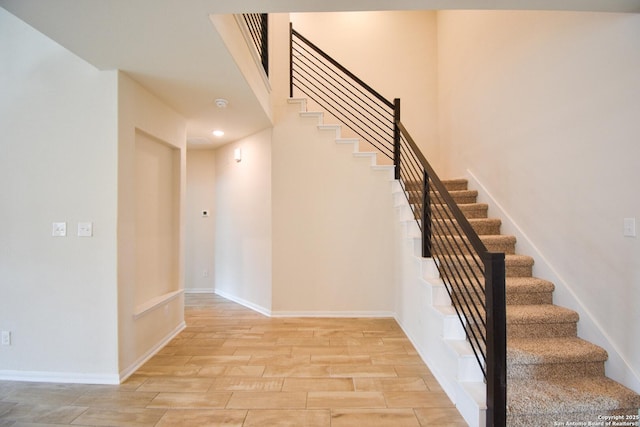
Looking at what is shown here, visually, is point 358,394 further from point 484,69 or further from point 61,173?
point 484,69

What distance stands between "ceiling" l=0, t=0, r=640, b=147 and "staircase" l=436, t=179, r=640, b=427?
6.77 ft

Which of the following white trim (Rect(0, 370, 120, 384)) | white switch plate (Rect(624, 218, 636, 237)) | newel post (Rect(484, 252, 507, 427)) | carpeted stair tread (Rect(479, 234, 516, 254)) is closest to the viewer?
newel post (Rect(484, 252, 507, 427))

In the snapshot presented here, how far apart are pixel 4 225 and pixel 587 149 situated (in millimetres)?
4624

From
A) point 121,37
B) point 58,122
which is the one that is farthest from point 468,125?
point 58,122

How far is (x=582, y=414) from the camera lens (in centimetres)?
184

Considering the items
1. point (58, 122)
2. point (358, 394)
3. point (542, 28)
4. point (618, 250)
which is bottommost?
point (358, 394)

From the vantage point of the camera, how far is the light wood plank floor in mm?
2053

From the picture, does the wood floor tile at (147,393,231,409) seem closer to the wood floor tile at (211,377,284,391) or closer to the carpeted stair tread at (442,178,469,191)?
the wood floor tile at (211,377,284,391)

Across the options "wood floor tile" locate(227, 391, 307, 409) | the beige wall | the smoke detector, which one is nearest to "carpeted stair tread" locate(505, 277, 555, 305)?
the beige wall

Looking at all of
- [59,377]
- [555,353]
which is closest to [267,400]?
[59,377]

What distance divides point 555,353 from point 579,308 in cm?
50

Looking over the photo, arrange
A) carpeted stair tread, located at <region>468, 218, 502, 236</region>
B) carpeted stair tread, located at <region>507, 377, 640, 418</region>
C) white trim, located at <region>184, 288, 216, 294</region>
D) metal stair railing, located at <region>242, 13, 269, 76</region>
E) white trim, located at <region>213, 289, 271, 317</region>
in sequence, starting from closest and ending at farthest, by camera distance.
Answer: carpeted stair tread, located at <region>507, 377, 640, 418</region>, carpeted stair tread, located at <region>468, 218, 502, 236</region>, metal stair railing, located at <region>242, 13, 269, 76</region>, white trim, located at <region>213, 289, 271, 317</region>, white trim, located at <region>184, 288, 216, 294</region>

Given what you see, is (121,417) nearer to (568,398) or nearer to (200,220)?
(568,398)

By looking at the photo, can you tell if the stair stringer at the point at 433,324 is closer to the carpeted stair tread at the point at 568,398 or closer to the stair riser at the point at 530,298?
the carpeted stair tread at the point at 568,398
